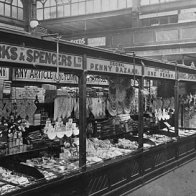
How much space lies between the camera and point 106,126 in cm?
795

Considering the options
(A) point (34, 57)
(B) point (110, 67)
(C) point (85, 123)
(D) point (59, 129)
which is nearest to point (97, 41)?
(B) point (110, 67)

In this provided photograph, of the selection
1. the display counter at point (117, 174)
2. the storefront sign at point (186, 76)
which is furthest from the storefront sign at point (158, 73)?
the display counter at point (117, 174)

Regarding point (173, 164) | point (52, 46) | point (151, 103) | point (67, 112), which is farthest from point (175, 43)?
point (52, 46)

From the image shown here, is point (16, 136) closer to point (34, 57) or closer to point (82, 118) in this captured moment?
point (82, 118)

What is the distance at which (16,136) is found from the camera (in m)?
5.87

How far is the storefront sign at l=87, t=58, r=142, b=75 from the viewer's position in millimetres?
5374

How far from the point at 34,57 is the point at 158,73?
4095mm

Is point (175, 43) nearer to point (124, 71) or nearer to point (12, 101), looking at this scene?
point (124, 71)

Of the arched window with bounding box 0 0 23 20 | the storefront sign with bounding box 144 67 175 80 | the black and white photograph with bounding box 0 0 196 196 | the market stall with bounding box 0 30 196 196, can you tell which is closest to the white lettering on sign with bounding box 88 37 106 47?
the arched window with bounding box 0 0 23 20

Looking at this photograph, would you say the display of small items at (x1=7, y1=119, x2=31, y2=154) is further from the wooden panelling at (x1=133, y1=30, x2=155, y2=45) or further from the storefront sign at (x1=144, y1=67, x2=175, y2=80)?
the wooden panelling at (x1=133, y1=30, x2=155, y2=45)

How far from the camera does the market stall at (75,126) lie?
459cm

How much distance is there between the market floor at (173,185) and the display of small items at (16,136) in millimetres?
2481

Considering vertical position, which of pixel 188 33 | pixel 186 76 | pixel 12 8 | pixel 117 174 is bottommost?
pixel 117 174

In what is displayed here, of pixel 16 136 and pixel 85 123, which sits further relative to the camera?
pixel 16 136
